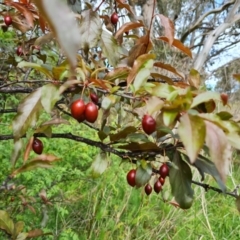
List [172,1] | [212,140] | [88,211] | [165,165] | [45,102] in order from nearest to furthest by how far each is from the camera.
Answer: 1. [212,140]
2. [45,102]
3. [165,165]
4. [88,211]
5. [172,1]

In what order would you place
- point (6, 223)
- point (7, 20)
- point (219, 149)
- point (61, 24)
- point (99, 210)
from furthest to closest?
point (99, 210) < point (7, 20) < point (6, 223) < point (219, 149) < point (61, 24)

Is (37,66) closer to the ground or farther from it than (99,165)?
farther from it

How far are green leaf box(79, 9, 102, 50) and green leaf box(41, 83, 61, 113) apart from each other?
13cm

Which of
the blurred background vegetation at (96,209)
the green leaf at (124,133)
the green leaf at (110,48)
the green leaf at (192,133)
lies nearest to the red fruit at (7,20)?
the green leaf at (110,48)

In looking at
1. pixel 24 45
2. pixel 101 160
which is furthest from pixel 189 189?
pixel 24 45

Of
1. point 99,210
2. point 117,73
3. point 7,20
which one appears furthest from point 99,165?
point 99,210

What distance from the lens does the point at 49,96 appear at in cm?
52

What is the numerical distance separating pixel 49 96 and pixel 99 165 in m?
0.22

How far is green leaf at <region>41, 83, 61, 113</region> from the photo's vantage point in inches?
20.2

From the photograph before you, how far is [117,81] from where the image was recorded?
25.5 inches

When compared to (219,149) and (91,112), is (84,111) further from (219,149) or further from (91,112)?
(219,149)

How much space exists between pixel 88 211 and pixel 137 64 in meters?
1.45

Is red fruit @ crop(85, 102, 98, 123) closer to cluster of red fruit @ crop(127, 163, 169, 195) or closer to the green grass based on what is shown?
cluster of red fruit @ crop(127, 163, 169, 195)

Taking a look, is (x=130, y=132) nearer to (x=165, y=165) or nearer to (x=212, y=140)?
(x=165, y=165)
